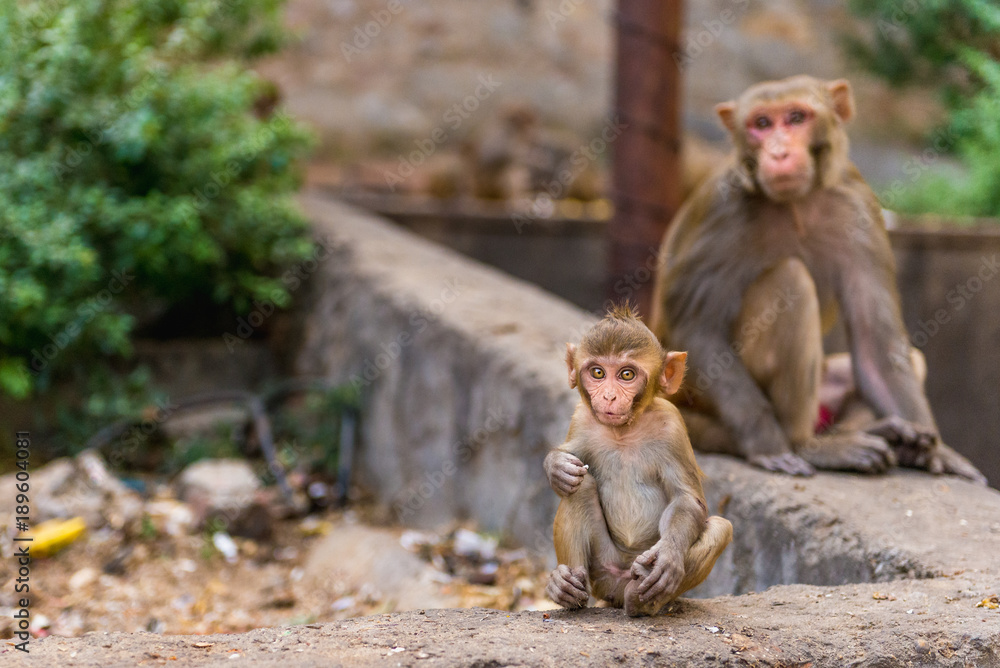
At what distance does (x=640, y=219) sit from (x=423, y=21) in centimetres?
872

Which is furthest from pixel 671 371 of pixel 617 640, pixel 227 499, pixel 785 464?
pixel 227 499

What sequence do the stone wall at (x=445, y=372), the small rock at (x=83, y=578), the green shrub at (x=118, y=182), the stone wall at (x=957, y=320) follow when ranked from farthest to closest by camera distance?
the stone wall at (x=957, y=320), the green shrub at (x=118, y=182), the small rock at (x=83, y=578), the stone wall at (x=445, y=372)

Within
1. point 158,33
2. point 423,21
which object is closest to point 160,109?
point 158,33

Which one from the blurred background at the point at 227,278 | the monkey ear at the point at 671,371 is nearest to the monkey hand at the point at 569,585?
the monkey ear at the point at 671,371

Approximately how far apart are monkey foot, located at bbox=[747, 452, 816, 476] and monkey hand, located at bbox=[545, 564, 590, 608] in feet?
4.04

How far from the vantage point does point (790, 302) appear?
339cm

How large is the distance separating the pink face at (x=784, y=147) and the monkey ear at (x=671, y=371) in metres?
1.16

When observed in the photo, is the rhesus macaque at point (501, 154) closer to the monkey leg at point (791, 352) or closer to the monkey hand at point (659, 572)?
the monkey leg at point (791, 352)

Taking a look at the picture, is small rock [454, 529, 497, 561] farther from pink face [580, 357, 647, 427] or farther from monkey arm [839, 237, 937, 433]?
pink face [580, 357, 647, 427]

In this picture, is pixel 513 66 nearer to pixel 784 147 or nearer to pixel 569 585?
pixel 784 147

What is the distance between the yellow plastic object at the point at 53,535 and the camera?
4.41 metres

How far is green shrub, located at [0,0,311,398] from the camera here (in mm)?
5410

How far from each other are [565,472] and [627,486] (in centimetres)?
18

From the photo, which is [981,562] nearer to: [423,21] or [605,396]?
[605,396]
